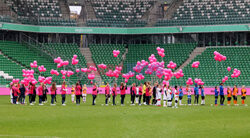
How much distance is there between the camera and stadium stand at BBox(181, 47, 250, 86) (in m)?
64.4

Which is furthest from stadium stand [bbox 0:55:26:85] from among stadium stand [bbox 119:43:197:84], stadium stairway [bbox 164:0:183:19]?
stadium stairway [bbox 164:0:183:19]

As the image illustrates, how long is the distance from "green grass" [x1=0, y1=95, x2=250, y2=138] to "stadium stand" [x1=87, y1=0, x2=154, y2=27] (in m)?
42.5

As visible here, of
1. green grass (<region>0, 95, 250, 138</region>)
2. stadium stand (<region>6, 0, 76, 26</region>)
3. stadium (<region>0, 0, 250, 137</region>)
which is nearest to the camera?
green grass (<region>0, 95, 250, 138</region>)

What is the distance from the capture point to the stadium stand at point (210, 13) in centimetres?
7138

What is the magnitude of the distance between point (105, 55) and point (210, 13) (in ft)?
54.0

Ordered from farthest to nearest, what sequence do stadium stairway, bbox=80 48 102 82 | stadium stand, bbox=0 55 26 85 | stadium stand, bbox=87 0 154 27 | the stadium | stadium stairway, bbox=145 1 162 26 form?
1. stadium stairway, bbox=145 1 162 26
2. stadium stand, bbox=87 0 154 27
3. stadium stairway, bbox=80 48 102 82
4. the stadium
5. stadium stand, bbox=0 55 26 85

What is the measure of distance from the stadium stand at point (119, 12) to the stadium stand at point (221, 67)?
453 inches

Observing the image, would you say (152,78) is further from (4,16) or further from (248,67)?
(4,16)

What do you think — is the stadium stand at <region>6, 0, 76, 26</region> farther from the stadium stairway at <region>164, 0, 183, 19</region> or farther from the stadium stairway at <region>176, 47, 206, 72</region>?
the stadium stairway at <region>176, 47, 206, 72</region>

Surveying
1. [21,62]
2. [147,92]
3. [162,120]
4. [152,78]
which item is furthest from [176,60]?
[162,120]

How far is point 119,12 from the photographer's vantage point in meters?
78.3

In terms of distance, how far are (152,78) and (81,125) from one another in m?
39.5

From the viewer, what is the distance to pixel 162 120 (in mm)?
28766

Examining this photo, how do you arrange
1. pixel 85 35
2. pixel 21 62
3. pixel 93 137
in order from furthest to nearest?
pixel 85 35, pixel 21 62, pixel 93 137
